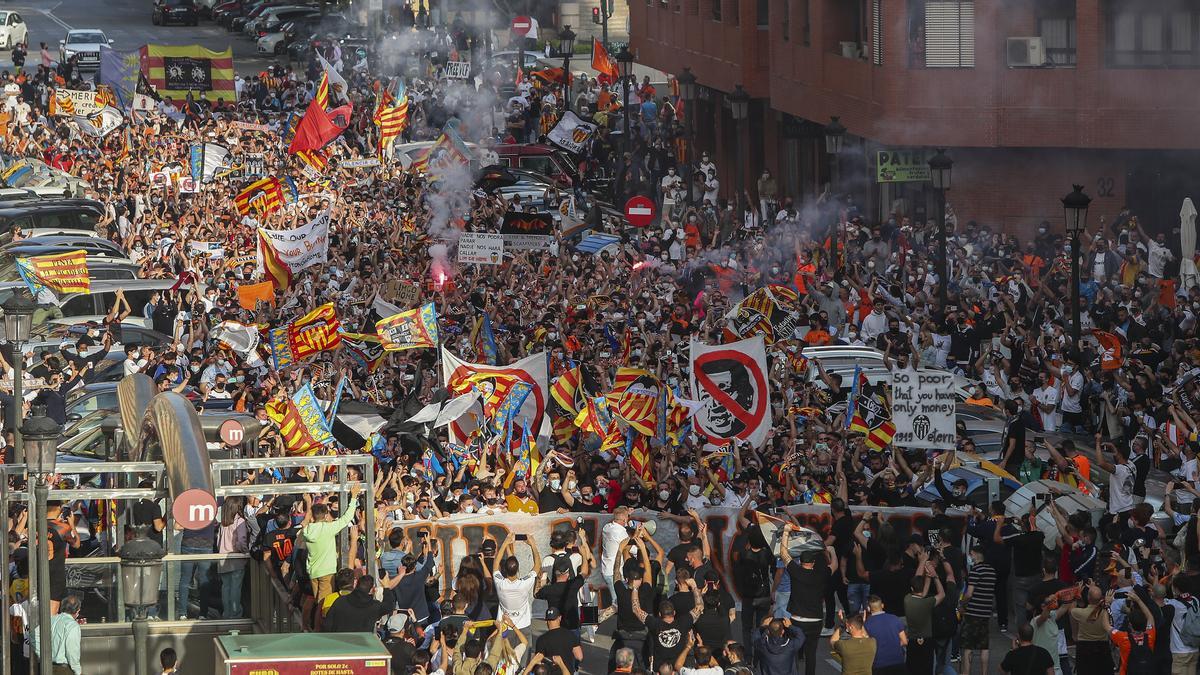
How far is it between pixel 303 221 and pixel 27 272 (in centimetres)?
699

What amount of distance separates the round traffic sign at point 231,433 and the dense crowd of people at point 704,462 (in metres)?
0.52

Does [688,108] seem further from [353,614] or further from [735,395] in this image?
[353,614]

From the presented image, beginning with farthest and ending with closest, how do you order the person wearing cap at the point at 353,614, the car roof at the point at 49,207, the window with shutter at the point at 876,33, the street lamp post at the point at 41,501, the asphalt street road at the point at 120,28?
the asphalt street road at the point at 120,28 < the window with shutter at the point at 876,33 < the car roof at the point at 49,207 < the person wearing cap at the point at 353,614 < the street lamp post at the point at 41,501

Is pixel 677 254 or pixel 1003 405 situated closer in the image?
pixel 1003 405

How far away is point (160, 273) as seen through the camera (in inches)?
1271

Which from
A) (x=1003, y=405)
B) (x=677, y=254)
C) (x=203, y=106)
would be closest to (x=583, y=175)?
(x=203, y=106)

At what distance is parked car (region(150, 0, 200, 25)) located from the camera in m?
79.8

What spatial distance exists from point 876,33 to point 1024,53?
268cm

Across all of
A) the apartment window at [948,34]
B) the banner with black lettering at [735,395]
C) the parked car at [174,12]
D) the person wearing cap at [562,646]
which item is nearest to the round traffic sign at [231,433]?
the person wearing cap at [562,646]

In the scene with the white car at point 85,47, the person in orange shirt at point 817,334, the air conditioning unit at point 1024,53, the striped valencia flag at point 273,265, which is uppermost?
the white car at point 85,47

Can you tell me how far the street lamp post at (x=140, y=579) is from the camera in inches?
639

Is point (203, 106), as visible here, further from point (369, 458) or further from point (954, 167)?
point (369, 458)

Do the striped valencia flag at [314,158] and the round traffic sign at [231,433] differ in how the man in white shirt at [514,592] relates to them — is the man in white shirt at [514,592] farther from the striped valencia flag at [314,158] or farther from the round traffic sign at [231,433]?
the striped valencia flag at [314,158]

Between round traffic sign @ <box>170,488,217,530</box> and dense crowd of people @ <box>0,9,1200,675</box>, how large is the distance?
94 centimetres
